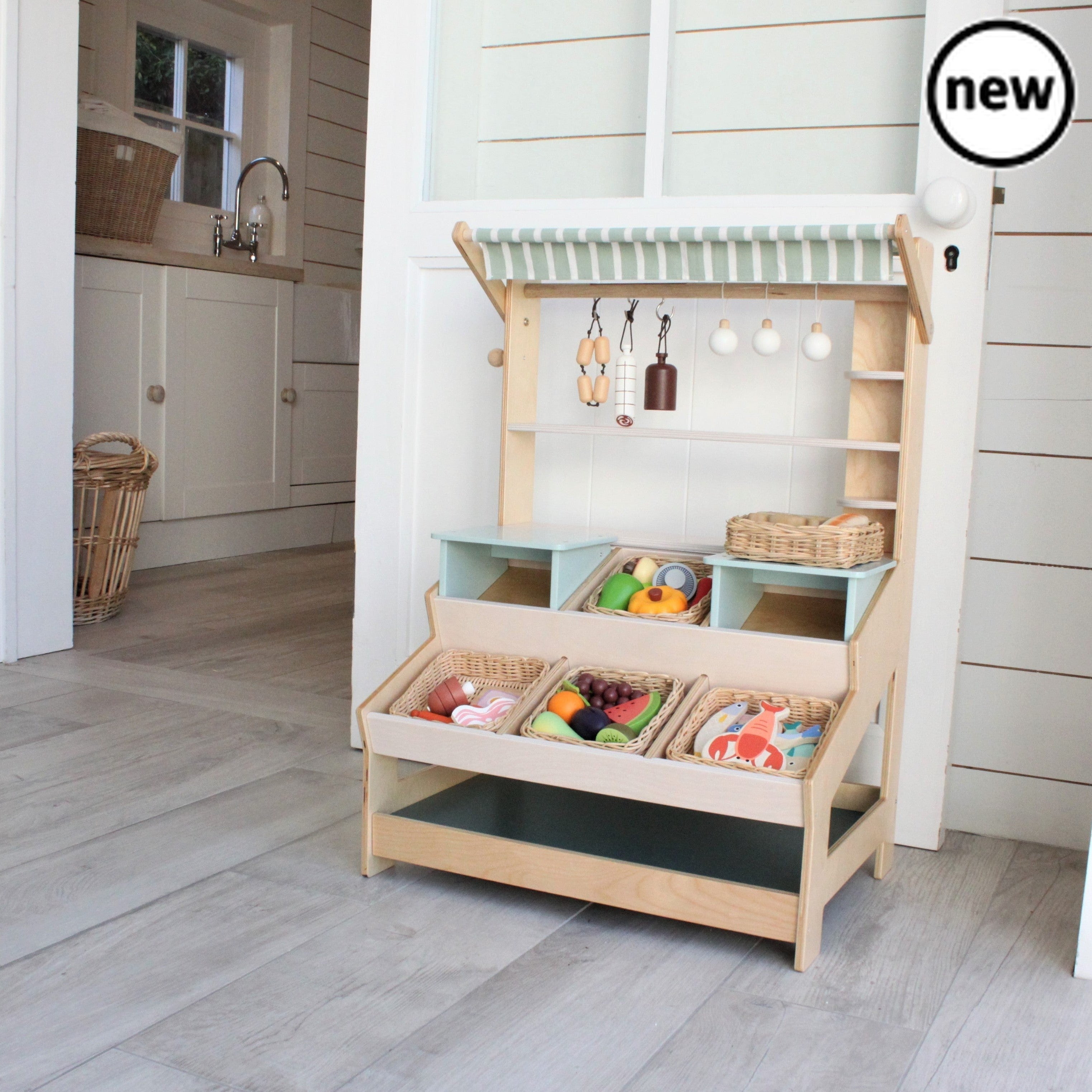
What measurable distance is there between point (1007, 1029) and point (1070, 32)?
5.51 ft

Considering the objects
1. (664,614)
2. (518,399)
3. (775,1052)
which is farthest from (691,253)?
(775,1052)

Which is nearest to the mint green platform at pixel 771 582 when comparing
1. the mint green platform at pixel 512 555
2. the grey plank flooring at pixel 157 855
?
the mint green platform at pixel 512 555

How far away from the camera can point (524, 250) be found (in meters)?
2.21

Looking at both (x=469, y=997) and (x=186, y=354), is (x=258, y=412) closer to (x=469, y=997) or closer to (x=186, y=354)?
(x=186, y=354)

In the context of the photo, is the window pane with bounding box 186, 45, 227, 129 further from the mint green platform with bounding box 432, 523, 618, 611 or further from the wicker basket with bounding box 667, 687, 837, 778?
the wicker basket with bounding box 667, 687, 837, 778

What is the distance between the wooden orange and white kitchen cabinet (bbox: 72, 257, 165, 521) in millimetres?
2671

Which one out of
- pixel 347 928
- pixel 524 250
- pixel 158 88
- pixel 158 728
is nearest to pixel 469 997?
pixel 347 928

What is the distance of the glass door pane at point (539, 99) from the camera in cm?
255

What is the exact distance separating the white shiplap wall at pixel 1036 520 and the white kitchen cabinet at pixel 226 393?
3.24 m

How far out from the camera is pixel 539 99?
8.64 feet

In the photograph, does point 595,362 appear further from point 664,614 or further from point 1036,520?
point 1036,520

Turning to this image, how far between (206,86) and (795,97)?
12.4 feet

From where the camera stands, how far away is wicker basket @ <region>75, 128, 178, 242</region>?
167 inches

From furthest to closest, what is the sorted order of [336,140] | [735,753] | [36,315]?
1. [336,140]
2. [36,315]
3. [735,753]
